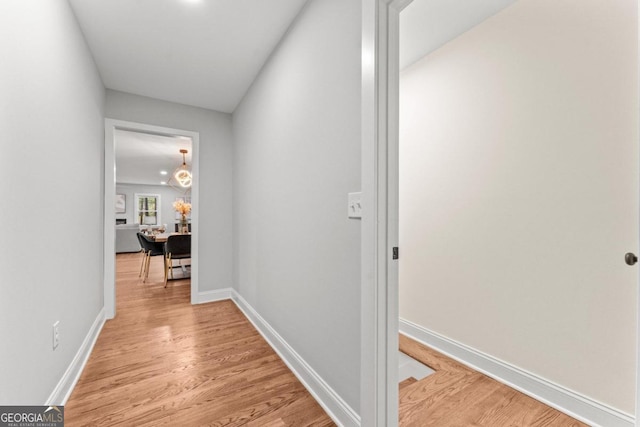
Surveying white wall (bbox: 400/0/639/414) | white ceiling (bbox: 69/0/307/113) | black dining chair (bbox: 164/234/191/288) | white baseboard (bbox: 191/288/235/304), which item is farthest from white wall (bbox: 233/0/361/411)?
black dining chair (bbox: 164/234/191/288)

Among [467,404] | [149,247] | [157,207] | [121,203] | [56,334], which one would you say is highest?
[121,203]

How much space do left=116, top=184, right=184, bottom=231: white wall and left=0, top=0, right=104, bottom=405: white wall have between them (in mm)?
10550

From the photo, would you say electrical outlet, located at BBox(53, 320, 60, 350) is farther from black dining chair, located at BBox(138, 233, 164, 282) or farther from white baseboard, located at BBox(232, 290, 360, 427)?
black dining chair, located at BBox(138, 233, 164, 282)

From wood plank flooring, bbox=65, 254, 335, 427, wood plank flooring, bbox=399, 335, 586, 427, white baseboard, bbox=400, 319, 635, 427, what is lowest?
wood plank flooring, bbox=399, 335, 586, 427

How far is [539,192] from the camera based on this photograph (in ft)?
5.32

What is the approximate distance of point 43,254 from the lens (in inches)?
51.8

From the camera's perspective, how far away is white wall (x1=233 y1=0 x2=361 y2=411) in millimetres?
1329

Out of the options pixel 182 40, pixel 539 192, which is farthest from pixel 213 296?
pixel 539 192

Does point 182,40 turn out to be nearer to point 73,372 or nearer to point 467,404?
point 73,372

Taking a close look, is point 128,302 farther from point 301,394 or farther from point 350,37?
point 350,37

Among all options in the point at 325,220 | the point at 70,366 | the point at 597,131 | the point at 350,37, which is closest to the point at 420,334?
the point at 325,220

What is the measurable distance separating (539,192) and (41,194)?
8.84 feet

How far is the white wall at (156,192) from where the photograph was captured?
10781mm

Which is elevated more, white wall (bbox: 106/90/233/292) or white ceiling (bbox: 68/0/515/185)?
white ceiling (bbox: 68/0/515/185)
